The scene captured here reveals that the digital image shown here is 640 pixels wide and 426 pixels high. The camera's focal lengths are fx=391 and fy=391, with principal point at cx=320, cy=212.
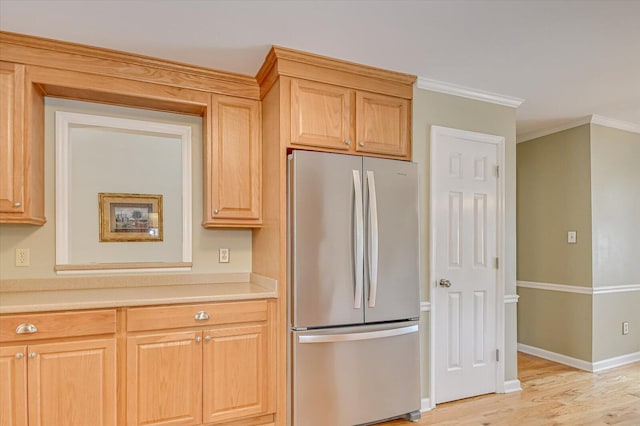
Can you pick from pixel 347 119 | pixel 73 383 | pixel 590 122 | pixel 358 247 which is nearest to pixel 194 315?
pixel 73 383

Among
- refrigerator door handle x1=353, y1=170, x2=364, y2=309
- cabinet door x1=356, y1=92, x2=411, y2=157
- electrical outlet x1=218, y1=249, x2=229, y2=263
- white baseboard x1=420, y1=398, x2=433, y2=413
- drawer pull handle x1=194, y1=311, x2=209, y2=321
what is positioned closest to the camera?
Answer: drawer pull handle x1=194, y1=311, x2=209, y2=321

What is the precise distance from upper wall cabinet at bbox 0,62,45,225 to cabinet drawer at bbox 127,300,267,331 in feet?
2.92

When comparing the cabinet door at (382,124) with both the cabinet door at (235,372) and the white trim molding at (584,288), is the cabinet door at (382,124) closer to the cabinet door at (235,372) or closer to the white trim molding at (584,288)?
the cabinet door at (235,372)

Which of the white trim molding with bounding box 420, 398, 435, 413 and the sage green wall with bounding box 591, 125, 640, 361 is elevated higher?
the sage green wall with bounding box 591, 125, 640, 361

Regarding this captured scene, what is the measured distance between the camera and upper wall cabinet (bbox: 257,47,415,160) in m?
2.43

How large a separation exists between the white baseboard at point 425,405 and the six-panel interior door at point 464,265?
10 centimetres

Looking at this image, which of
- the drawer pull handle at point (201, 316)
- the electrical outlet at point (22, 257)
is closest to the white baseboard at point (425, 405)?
the drawer pull handle at point (201, 316)

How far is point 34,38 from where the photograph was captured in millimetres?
2203

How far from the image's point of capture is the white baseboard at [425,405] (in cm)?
279

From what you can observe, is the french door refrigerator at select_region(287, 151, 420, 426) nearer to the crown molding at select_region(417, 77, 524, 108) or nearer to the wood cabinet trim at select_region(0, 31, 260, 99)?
the crown molding at select_region(417, 77, 524, 108)

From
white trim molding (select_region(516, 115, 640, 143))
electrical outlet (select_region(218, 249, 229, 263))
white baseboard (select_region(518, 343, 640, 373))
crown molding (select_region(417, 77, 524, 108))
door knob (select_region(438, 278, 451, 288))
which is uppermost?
crown molding (select_region(417, 77, 524, 108))

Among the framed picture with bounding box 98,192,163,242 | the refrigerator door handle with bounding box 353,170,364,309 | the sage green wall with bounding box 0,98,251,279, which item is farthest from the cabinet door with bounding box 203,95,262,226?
the refrigerator door handle with bounding box 353,170,364,309

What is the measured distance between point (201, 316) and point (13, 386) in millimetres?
918

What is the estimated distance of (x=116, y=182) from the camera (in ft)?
8.86
